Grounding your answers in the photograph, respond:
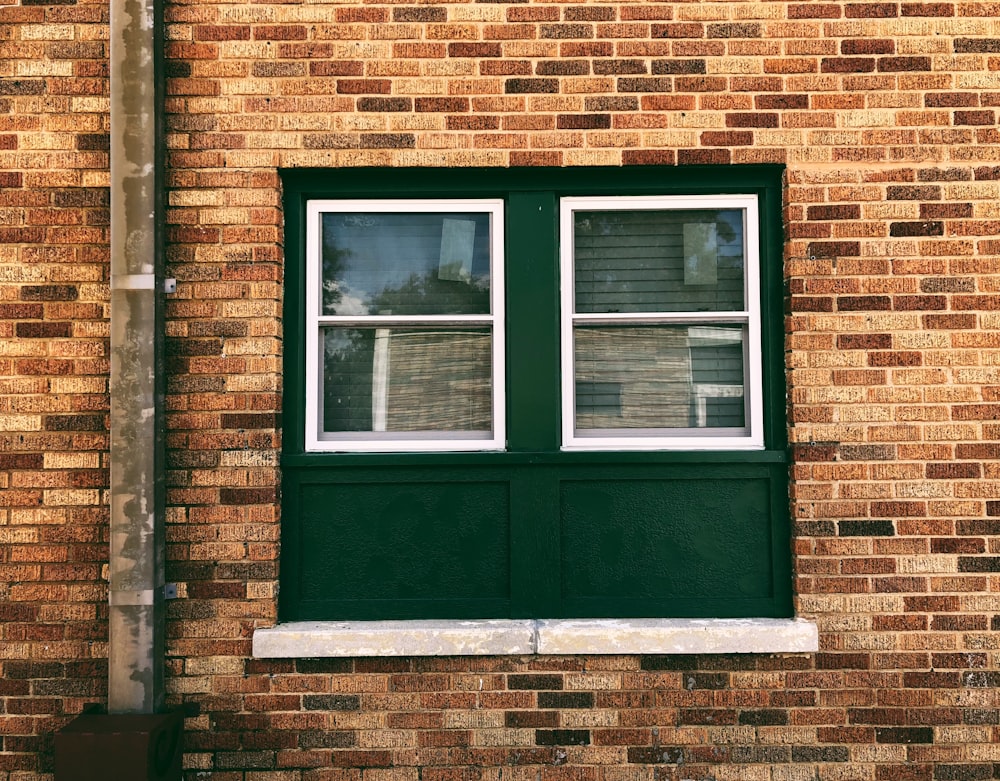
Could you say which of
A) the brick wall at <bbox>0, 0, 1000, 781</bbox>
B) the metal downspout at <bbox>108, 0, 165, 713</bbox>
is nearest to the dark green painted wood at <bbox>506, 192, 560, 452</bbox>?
the brick wall at <bbox>0, 0, 1000, 781</bbox>

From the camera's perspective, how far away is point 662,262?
A: 12.4 ft

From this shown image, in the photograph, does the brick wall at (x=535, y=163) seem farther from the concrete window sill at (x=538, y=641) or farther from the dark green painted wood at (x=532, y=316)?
the dark green painted wood at (x=532, y=316)

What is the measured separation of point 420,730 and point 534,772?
540 millimetres

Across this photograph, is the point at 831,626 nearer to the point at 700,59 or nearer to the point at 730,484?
the point at 730,484

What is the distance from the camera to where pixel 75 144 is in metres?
3.56

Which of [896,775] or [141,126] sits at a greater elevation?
[141,126]

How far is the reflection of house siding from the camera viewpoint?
375 centimetres

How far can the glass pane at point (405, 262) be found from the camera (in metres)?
3.76

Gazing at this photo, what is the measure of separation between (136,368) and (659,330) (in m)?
2.41

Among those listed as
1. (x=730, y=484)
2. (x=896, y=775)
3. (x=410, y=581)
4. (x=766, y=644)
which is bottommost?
(x=896, y=775)

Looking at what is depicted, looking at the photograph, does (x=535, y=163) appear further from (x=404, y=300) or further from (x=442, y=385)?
(x=442, y=385)

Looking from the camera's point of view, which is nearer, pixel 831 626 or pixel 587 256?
pixel 831 626

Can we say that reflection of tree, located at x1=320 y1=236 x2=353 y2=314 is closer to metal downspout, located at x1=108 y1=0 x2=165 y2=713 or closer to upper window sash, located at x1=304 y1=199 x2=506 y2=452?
upper window sash, located at x1=304 y1=199 x2=506 y2=452

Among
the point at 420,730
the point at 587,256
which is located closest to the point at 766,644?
the point at 420,730
